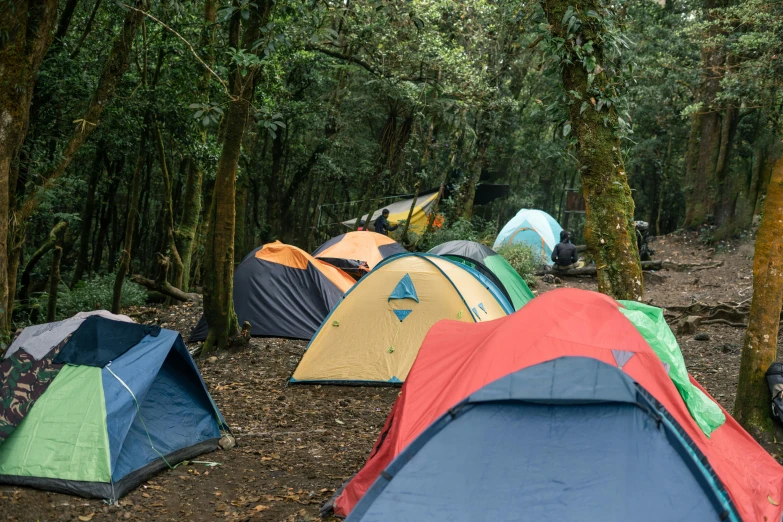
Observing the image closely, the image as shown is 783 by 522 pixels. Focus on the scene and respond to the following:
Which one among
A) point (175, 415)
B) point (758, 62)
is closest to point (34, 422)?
point (175, 415)

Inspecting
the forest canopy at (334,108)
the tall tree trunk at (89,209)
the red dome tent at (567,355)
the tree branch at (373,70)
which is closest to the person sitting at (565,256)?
the forest canopy at (334,108)

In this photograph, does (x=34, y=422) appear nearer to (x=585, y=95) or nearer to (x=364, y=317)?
(x=364, y=317)

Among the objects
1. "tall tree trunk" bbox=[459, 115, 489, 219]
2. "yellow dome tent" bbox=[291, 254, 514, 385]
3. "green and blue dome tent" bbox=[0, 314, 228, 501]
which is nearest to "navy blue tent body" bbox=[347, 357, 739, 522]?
"green and blue dome tent" bbox=[0, 314, 228, 501]

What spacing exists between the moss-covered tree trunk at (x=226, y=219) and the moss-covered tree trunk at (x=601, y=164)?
12.6ft

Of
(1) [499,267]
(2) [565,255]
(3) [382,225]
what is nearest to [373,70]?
(1) [499,267]

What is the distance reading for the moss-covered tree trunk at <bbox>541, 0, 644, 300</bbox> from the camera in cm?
589

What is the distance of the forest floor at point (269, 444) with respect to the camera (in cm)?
459

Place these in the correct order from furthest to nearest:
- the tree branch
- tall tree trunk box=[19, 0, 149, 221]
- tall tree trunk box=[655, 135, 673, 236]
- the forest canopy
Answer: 1. tall tree trunk box=[655, 135, 673, 236]
2. the tree branch
3. tall tree trunk box=[19, 0, 149, 221]
4. the forest canopy

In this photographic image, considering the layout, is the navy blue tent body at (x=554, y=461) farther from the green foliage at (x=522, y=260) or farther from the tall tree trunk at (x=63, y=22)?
the green foliage at (x=522, y=260)

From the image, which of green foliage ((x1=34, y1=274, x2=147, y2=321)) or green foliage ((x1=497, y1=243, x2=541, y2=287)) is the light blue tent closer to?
green foliage ((x1=497, y1=243, x2=541, y2=287))

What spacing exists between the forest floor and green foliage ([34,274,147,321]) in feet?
5.06

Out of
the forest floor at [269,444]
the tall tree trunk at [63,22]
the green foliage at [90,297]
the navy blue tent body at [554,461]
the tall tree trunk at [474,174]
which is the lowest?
the green foliage at [90,297]

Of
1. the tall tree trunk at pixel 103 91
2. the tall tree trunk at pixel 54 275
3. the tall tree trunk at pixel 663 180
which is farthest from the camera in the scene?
the tall tree trunk at pixel 663 180

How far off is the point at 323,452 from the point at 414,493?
241cm
